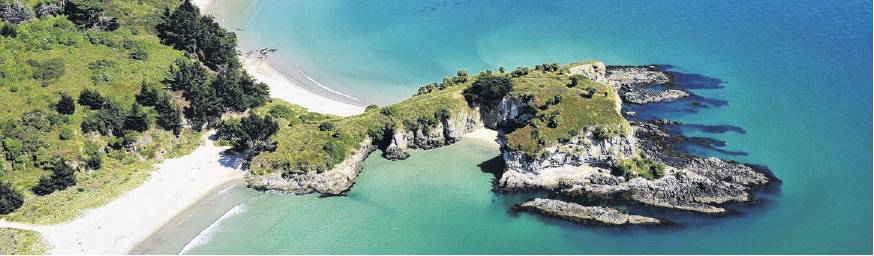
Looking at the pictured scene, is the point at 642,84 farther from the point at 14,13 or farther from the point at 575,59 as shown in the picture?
the point at 14,13

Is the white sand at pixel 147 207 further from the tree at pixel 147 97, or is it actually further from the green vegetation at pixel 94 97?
the tree at pixel 147 97

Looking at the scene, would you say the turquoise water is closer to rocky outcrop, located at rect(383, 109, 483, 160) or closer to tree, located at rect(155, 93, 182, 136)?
rocky outcrop, located at rect(383, 109, 483, 160)

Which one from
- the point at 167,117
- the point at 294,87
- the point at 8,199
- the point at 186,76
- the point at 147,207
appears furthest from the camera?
the point at 294,87

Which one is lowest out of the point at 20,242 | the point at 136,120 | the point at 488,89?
the point at 20,242

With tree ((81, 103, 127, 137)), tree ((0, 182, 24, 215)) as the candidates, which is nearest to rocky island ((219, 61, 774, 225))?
tree ((81, 103, 127, 137))

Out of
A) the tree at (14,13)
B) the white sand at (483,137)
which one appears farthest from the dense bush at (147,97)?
the white sand at (483,137)

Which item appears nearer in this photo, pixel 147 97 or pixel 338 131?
pixel 338 131

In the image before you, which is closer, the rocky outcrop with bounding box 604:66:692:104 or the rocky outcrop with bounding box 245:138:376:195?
the rocky outcrop with bounding box 245:138:376:195

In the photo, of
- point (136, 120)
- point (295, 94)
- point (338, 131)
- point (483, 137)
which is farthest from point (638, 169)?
point (136, 120)
